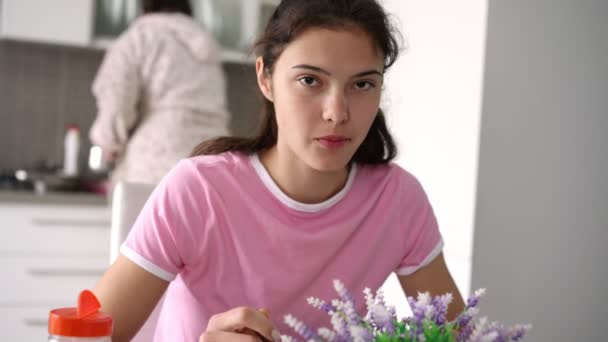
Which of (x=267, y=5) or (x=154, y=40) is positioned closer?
(x=154, y=40)

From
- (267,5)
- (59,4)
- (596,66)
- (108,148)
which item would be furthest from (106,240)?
(596,66)

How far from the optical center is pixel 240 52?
3258 millimetres

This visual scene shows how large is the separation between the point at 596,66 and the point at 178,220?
4.21 ft

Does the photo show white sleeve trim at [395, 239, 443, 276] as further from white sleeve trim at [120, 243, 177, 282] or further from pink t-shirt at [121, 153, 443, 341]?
white sleeve trim at [120, 243, 177, 282]

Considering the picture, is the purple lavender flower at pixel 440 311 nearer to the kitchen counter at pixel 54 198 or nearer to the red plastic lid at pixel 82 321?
the red plastic lid at pixel 82 321

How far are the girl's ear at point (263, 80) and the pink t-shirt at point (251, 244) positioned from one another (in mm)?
124

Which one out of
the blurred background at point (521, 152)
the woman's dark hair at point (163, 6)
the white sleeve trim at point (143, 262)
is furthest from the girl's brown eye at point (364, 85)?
the woman's dark hair at point (163, 6)

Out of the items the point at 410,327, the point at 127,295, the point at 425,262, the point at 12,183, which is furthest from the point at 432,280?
the point at 12,183

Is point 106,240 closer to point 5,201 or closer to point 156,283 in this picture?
point 5,201

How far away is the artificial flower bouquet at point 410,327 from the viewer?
1.70ft

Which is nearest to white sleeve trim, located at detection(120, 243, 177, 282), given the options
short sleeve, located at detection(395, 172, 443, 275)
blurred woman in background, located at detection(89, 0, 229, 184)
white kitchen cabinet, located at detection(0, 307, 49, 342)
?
short sleeve, located at detection(395, 172, 443, 275)

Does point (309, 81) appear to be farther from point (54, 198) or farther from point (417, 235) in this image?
point (54, 198)

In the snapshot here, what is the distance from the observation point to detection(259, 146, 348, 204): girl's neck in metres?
1.13

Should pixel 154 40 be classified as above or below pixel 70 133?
above
